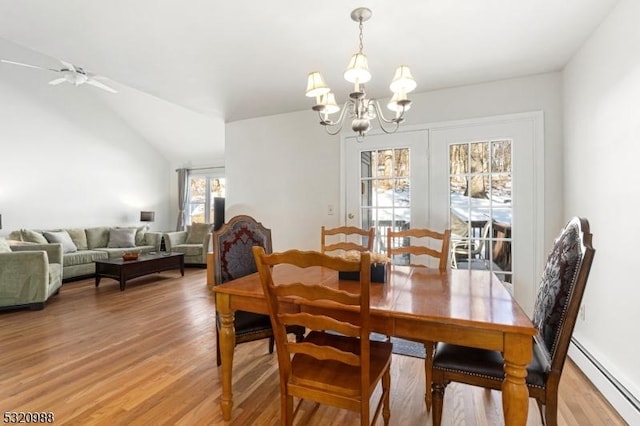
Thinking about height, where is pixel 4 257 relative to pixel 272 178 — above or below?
below

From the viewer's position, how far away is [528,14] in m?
1.91

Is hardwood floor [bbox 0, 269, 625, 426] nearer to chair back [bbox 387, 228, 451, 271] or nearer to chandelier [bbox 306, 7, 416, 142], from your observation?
chair back [bbox 387, 228, 451, 271]

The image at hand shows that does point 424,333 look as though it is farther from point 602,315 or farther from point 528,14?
point 528,14

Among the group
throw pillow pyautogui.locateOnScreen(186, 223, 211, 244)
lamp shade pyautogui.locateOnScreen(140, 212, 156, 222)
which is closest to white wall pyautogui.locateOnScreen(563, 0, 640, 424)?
throw pillow pyautogui.locateOnScreen(186, 223, 211, 244)

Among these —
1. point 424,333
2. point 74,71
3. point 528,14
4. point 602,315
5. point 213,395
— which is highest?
point 74,71

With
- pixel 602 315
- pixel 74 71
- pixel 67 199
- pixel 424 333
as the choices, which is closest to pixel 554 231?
pixel 602 315

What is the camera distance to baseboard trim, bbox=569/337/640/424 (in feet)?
5.37

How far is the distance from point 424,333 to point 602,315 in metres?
1.63

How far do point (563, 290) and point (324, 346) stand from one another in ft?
3.23

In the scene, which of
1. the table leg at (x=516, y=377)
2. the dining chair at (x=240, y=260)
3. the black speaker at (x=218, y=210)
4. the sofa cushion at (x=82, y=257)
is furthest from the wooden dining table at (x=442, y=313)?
the sofa cushion at (x=82, y=257)

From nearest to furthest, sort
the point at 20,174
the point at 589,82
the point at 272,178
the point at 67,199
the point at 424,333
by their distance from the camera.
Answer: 1. the point at 424,333
2. the point at 589,82
3. the point at 272,178
4. the point at 20,174
5. the point at 67,199

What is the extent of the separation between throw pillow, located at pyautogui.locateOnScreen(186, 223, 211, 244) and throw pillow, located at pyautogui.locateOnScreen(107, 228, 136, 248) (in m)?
1.03

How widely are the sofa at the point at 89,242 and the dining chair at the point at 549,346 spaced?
221 inches

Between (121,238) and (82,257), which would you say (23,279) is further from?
(121,238)
